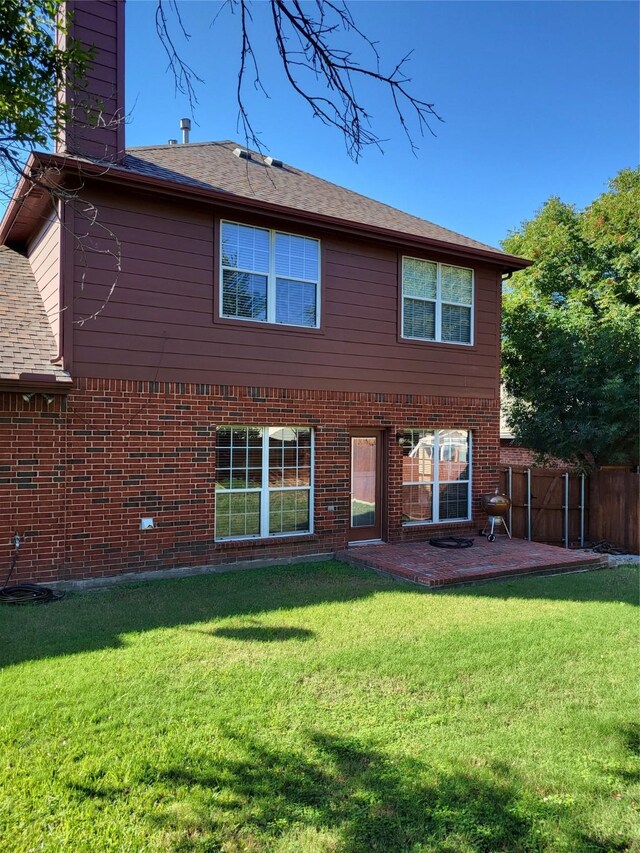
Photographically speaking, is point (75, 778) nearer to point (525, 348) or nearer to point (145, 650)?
point (145, 650)

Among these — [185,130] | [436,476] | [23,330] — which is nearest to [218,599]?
[23,330]

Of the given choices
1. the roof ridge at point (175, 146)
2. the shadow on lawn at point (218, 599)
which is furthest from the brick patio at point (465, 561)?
the roof ridge at point (175, 146)

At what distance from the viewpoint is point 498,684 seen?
4355 millimetres

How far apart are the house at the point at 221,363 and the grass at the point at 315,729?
5.89 ft

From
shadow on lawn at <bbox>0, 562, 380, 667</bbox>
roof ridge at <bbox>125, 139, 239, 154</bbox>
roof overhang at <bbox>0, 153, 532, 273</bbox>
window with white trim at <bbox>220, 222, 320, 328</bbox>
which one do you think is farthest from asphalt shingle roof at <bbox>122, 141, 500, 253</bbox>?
shadow on lawn at <bbox>0, 562, 380, 667</bbox>

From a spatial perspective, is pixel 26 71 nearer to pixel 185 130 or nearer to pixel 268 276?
pixel 268 276

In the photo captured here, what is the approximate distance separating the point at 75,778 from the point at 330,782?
1364 mm

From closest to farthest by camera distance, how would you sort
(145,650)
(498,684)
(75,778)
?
(75,778) → (498,684) → (145,650)

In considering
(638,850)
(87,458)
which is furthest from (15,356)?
(638,850)

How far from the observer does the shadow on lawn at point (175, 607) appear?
517cm

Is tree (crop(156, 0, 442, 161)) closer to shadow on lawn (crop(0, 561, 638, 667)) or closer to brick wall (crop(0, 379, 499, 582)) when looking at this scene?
shadow on lawn (crop(0, 561, 638, 667))

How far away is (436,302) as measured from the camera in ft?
33.9

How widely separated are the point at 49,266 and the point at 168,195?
196 cm

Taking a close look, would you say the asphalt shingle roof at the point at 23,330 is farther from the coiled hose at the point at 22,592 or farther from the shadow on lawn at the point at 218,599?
the shadow on lawn at the point at 218,599
